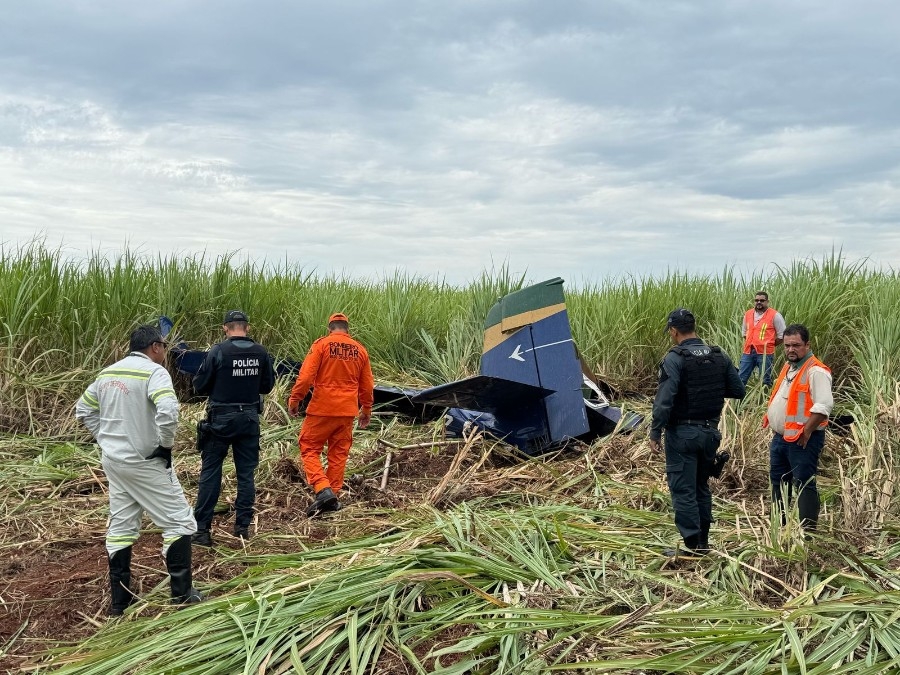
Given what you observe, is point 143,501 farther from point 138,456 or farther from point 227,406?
point 227,406

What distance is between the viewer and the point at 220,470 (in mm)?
5895

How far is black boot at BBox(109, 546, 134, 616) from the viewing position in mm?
4523

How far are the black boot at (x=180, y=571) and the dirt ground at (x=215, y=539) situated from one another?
0.19 meters

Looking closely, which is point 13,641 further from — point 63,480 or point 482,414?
point 482,414

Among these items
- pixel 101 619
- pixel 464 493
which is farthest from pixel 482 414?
pixel 101 619

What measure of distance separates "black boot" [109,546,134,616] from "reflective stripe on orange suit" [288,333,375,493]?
6.57 feet

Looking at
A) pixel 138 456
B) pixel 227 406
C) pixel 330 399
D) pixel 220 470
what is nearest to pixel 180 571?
pixel 138 456

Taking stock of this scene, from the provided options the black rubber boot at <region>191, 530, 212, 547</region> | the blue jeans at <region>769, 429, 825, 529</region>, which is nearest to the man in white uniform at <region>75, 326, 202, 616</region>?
the black rubber boot at <region>191, 530, 212, 547</region>

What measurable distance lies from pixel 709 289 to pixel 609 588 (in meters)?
9.75

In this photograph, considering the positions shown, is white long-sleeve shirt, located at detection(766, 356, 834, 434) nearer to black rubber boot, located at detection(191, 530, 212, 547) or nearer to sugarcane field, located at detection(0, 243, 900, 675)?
sugarcane field, located at detection(0, 243, 900, 675)

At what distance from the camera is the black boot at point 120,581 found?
452 centimetres

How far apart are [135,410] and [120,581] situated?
101 cm

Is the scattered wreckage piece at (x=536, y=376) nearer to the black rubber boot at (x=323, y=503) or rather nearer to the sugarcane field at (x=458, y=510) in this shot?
the sugarcane field at (x=458, y=510)

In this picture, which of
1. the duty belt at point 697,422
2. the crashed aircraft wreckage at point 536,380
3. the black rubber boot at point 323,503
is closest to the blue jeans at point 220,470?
the black rubber boot at point 323,503
